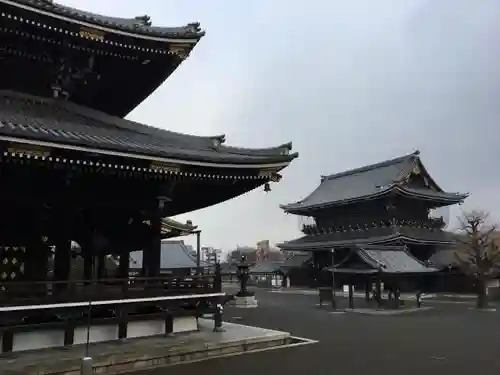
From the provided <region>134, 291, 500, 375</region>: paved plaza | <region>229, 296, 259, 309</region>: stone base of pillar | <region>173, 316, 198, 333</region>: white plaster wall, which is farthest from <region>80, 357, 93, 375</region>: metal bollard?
<region>229, 296, 259, 309</region>: stone base of pillar

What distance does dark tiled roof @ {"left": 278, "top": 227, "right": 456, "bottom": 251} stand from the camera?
42531 millimetres

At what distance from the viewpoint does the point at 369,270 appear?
29469mm

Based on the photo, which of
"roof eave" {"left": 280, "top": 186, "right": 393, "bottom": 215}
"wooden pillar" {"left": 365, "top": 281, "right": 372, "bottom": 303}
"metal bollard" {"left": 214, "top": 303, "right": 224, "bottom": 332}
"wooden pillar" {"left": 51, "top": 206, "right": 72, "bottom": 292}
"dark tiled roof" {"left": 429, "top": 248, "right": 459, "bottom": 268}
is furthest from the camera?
"roof eave" {"left": 280, "top": 186, "right": 393, "bottom": 215}

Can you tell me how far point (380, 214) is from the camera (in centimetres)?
4591

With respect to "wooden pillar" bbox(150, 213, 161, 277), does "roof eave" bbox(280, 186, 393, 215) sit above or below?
above

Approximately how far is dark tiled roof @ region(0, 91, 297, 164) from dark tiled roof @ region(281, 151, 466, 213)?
3195cm

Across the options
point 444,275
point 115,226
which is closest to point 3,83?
point 115,226

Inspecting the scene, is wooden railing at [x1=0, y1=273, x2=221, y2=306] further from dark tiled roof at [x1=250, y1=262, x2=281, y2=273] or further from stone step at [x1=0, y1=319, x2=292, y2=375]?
dark tiled roof at [x1=250, y1=262, x2=281, y2=273]

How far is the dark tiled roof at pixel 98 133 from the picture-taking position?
36.6 feet

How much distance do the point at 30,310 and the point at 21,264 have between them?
93.6 inches

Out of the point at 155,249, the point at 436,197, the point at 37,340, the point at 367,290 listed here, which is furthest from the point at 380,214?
the point at 37,340

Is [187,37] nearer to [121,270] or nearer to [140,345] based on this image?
[121,270]

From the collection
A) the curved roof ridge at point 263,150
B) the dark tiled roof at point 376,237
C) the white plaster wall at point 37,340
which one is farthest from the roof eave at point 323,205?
the white plaster wall at point 37,340

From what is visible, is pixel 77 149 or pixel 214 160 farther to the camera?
pixel 214 160
